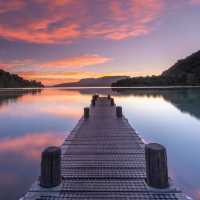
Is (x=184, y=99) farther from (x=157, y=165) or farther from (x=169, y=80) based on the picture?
(x=169, y=80)

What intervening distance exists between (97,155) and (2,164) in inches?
146

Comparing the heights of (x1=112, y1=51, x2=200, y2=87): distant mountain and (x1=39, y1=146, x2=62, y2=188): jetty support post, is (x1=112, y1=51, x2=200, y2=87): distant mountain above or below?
above

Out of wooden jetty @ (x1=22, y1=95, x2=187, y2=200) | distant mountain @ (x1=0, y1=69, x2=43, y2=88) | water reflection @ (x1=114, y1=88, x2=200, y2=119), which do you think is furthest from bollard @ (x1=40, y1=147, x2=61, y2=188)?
distant mountain @ (x1=0, y1=69, x2=43, y2=88)

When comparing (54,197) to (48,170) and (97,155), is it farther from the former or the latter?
(97,155)

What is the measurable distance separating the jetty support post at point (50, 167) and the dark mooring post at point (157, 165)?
1.69m

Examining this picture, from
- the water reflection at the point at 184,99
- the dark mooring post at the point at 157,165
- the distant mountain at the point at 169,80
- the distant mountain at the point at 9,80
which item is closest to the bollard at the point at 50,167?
the dark mooring post at the point at 157,165

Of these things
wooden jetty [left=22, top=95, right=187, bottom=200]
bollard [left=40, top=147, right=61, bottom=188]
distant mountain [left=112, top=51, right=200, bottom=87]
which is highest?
distant mountain [left=112, top=51, right=200, bottom=87]

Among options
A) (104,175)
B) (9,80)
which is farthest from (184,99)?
(9,80)

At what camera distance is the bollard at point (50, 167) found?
398 centimetres

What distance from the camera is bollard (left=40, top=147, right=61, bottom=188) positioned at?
13.1 feet

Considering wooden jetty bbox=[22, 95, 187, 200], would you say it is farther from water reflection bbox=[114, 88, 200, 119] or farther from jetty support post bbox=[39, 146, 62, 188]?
water reflection bbox=[114, 88, 200, 119]

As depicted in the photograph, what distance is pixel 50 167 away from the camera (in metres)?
3.99

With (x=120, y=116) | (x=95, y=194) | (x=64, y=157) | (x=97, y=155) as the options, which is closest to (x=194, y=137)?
(x=120, y=116)

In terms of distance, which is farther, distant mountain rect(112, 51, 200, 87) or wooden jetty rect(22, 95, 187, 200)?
distant mountain rect(112, 51, 200, 87)
